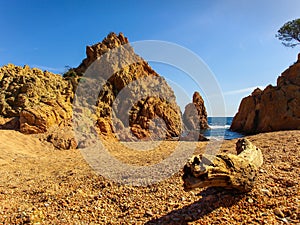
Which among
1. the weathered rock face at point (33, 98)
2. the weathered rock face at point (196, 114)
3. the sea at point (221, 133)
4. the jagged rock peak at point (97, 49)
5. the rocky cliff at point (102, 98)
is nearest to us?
the weathered rock face at point (33, 98)

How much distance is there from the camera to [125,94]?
54.0 feet

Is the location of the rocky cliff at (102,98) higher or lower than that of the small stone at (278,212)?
higher

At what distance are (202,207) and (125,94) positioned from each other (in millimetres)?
14355

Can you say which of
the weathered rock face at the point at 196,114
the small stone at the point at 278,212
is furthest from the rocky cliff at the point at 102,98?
the small stone at the point at 278,212

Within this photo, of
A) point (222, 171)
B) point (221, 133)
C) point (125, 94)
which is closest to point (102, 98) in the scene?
point (125, 94)

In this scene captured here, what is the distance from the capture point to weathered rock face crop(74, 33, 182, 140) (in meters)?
14.7

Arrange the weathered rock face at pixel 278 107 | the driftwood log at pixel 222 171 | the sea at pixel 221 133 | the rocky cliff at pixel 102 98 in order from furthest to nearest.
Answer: the sea at pixel 221 133
the weathered rock face at pixel 278 107
the rocky cliff at pixel 102 98
the driftwood log at pixel 222 171

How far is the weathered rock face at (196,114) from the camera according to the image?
84.6 ft

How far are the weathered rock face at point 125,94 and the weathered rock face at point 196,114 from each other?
6776 mm

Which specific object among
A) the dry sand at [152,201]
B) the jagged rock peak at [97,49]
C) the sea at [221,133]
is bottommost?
the dry sand at [152,201]

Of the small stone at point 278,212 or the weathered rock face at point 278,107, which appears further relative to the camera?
the weathered rock face at point 278,107

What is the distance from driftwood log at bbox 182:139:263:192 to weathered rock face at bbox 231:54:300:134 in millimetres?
15158

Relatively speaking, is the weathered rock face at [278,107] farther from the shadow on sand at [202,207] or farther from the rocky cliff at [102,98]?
the shadow on sand at [202,207]

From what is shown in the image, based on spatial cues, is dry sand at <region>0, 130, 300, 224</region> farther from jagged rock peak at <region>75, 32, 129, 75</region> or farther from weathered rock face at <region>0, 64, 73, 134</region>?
jagged rock peak at <region>75, 32, 129, 75</region>
